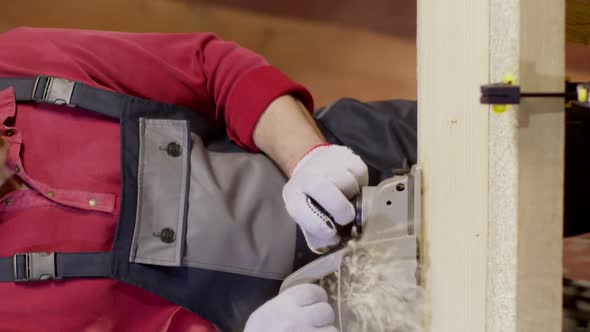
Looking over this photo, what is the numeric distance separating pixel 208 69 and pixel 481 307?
505mm

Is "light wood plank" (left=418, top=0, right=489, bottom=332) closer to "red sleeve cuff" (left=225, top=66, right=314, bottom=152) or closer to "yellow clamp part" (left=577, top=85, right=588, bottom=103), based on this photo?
"yellow clamp part" (left=577, top=85, right=588, bottom=103)

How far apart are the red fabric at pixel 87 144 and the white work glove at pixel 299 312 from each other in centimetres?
12

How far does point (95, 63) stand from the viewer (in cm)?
78

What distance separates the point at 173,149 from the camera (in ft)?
2.47

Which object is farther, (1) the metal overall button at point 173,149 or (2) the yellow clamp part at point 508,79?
(1) the metal overall button at point 173,149

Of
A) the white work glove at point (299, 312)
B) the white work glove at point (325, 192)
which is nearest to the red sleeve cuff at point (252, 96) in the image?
the white work glove at point (325, 192)

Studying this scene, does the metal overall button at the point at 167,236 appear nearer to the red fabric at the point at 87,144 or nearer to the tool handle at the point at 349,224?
the red fabric at the point at 87,144

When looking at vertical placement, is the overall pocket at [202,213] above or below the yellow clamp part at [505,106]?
below

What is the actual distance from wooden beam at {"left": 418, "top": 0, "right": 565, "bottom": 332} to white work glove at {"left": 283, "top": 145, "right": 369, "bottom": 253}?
0.33 feet

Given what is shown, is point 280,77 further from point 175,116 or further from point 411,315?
point 411,315

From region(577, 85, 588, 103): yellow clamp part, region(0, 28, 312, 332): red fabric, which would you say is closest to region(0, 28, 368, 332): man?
region(0, 28, 312, 332): red fabric

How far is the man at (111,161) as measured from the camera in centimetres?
65

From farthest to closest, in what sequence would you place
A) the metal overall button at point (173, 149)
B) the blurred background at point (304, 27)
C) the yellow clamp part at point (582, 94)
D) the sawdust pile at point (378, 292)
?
the blurred background at point (304, 27) < the metal overall button at point (173, 149) < the sawdust pile at point (378, 292) < the yellow clamp part at point (582, 94)

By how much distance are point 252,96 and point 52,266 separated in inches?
12.3
